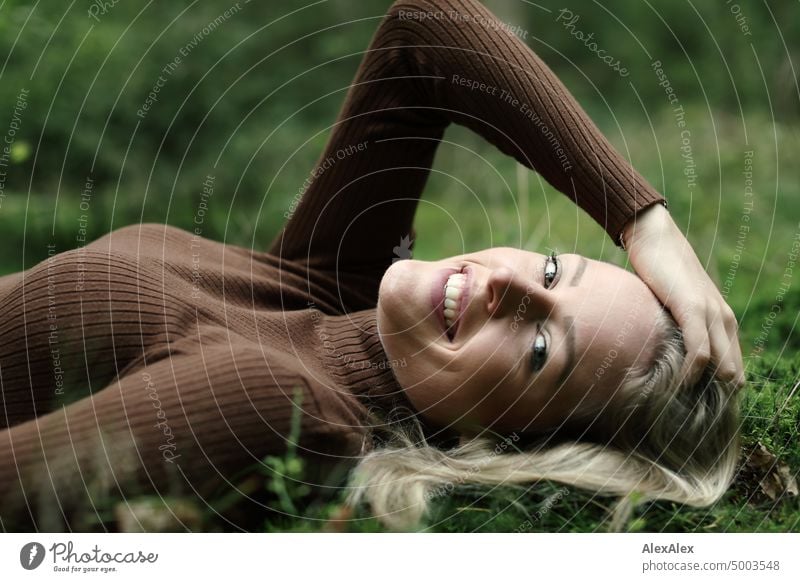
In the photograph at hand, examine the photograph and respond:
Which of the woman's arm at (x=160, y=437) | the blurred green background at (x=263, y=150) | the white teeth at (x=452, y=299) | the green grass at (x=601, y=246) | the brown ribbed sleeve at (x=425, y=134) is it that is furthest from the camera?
the blurred green background at (x=263, y=150)

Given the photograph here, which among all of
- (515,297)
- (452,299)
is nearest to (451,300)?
(452,299)

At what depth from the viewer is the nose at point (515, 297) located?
1.65 metres

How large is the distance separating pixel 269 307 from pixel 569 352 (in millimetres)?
731

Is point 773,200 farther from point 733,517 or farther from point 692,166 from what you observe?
point 733,517

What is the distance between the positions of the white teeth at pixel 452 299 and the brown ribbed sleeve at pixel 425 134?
0.36 meters

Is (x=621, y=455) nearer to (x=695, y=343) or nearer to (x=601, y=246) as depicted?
(x=695, y=343)

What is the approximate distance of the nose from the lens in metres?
1.65

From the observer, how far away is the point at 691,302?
169cm

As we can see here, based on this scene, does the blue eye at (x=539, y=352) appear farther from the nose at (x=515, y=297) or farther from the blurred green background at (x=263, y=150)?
the blurred green background at (x=263, y=150)

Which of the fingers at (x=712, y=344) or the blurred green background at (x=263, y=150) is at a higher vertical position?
the blurred green background at (x=263, y=150)

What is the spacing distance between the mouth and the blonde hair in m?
0.24
